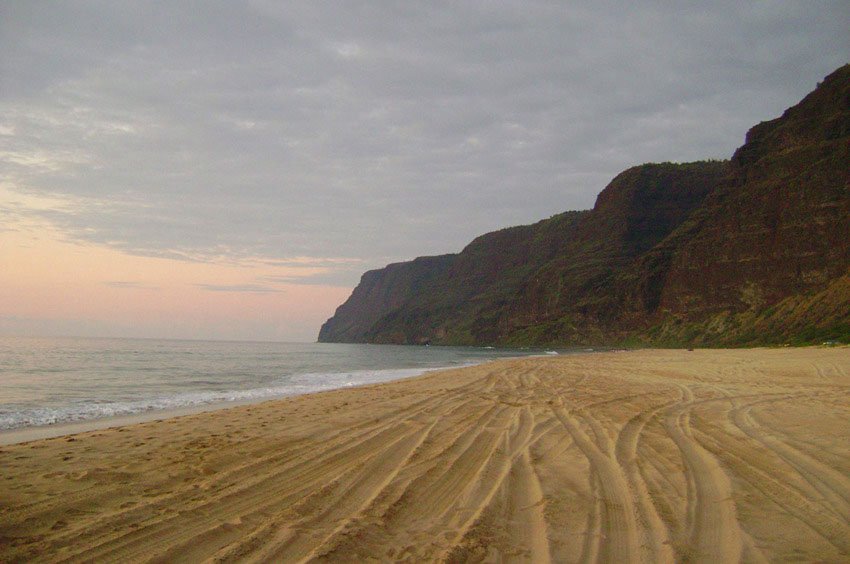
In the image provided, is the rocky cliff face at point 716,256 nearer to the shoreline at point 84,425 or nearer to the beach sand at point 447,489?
the beach sand at point 447,489

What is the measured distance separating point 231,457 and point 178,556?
2917 mm

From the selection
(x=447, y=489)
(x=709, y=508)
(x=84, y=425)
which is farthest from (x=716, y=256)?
(x=84, y=425)

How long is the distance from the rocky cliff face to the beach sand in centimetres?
3561

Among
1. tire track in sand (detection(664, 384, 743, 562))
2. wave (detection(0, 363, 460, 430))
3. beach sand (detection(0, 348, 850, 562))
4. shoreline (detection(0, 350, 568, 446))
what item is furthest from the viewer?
wave (detection(0, 363, 460, 430))

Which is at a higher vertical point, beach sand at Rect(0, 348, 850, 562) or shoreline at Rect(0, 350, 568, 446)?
beach sand at Rect(0, 348, 850, 562)

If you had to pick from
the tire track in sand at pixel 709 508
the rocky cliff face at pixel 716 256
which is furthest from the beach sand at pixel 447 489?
the rocky cliff face at pixel 716 256

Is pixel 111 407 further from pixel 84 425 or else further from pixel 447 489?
pixel 447 489

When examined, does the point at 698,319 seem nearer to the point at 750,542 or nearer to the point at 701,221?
the point at 701,221

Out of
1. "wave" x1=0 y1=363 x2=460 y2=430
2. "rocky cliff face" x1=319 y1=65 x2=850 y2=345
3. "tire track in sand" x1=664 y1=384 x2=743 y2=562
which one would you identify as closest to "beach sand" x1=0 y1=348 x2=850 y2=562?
"tire track in sand" x1=664 y1=384 x2=743 y2=562

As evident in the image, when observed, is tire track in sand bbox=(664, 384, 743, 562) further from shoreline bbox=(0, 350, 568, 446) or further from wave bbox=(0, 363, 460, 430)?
wave bbox=(0, 363, 460, 430)

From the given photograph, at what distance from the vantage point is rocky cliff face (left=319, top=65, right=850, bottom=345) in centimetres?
4691

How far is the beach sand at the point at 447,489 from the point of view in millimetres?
3496

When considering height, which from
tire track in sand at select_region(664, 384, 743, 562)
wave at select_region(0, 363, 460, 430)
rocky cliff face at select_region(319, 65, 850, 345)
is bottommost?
wave at select_region(0, 363, 460, 430)

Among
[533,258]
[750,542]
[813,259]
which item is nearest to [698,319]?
[813,259]
